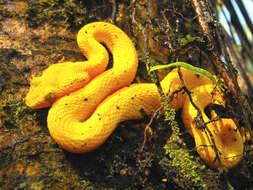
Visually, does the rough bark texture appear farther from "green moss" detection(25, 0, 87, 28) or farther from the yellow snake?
the yellow snake

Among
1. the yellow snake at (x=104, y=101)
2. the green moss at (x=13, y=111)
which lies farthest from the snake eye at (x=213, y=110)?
the green moss at (x=13, y=111)

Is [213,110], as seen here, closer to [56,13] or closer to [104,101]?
[104,101]

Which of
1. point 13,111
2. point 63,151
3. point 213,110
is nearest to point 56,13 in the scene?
point 13,111

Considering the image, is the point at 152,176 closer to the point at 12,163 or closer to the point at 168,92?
the point at 168,92

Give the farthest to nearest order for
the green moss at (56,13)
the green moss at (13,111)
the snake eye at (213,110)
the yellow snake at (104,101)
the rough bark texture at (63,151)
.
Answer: the green moss at (56,13) < the snake eye at (213,110) < the green moss at (13,111) < the yellow snake at (104,101) < the rough bark texture at (63,151)

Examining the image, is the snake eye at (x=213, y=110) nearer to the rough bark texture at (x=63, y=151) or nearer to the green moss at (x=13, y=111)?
the rough bark texture at (x=63, y=151)

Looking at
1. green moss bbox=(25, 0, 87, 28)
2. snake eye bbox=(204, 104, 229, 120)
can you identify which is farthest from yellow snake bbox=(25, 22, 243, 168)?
green moss bbox=(25, 0, 87, 28)
